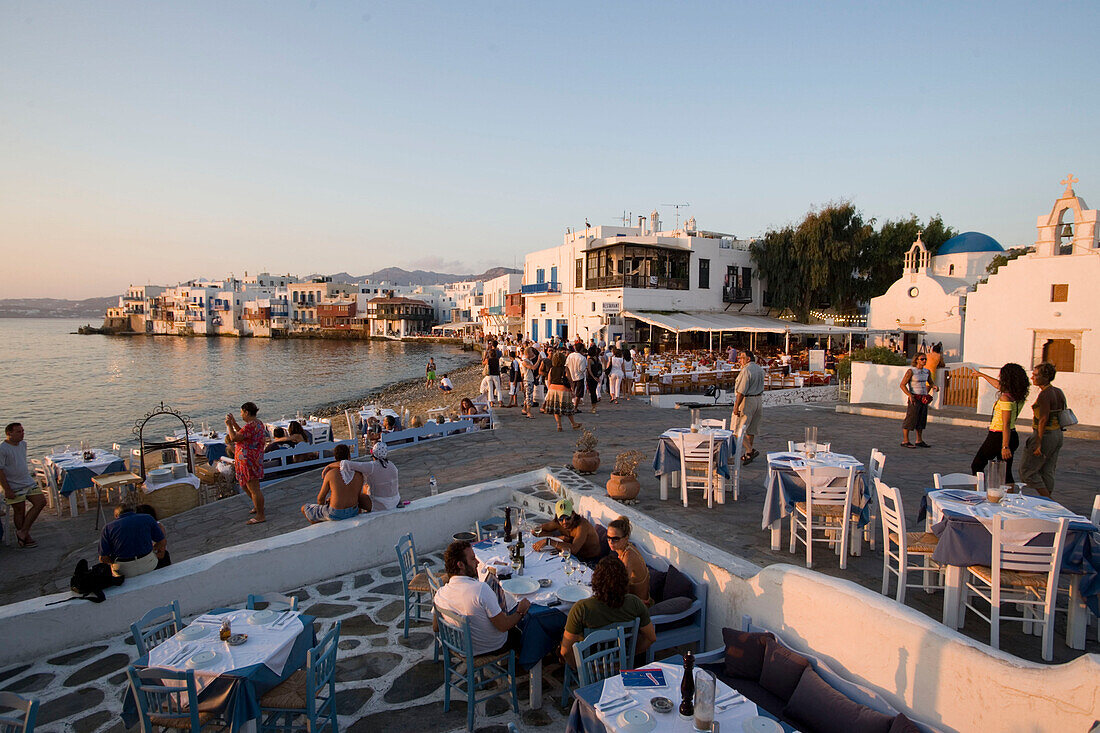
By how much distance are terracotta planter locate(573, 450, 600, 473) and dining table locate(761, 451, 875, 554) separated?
8.85ft

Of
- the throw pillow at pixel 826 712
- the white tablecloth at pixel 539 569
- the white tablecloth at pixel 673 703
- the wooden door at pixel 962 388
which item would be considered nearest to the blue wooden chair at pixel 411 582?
the white tablecloth at pixel 539 569

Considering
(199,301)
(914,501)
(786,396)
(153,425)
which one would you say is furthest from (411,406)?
(199,301)

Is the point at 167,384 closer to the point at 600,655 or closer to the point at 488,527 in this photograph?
the point at 488,527

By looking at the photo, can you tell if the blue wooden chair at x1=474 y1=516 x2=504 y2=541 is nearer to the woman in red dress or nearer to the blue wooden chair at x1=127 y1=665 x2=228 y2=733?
the blue wooden chair at x1=127 y1=665 x2=228 y2=733

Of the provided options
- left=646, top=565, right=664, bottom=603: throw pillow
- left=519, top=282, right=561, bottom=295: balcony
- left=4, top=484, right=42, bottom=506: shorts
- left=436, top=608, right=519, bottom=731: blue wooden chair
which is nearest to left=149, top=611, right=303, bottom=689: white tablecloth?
left=436, top=608, right=519, bottom=731: blue wooden chair

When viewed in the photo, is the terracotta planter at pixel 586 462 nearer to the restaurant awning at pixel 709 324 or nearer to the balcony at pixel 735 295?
the restaurant awning at pixel 709 324

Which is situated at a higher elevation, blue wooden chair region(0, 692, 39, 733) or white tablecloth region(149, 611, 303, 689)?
blue wooden chair region(0, 692, 39, 733)

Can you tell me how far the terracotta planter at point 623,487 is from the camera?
6.33m

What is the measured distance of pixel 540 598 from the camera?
3.98m

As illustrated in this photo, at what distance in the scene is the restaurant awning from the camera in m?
23.5

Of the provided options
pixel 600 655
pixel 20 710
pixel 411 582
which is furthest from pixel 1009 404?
pixel 20 710

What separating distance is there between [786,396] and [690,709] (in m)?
15.5

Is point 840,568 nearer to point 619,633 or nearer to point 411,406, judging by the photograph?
point 619,633

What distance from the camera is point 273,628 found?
3.52 m
